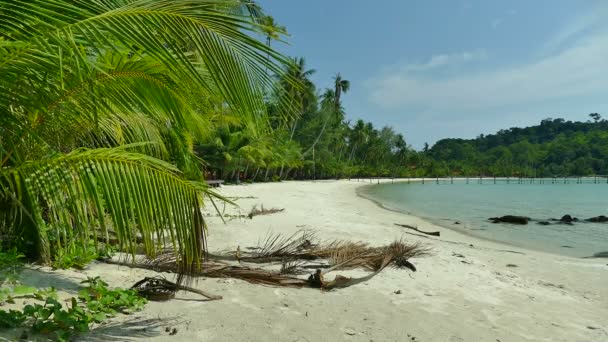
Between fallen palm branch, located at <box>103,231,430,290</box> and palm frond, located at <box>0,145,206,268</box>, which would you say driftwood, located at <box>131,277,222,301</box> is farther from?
palm frond, located at <box>0,145,206,268</box>

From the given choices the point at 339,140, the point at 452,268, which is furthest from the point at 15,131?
the point at 339,140

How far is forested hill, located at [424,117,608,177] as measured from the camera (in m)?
117

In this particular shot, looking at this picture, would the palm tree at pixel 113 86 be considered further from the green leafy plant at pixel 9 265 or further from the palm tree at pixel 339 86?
the palm tree at pixel 339 86

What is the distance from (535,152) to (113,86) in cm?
14378

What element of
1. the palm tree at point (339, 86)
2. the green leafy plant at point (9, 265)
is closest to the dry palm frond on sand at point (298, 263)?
the green leafy plant at point (9, 265)

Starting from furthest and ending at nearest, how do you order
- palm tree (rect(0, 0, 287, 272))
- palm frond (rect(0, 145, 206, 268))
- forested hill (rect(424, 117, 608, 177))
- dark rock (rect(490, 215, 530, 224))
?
forested hill (rect(424, 117, 608, 177))
dark rock (rect(490, 215, 530, 224))
palm frond (rect(0, 145, 206, 268))
palm tree (rect(0, 0, 287, 272))

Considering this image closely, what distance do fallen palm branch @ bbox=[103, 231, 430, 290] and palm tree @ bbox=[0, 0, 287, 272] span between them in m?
1.75

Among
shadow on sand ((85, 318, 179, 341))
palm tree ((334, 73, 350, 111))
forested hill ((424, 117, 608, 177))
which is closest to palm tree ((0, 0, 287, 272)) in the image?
shadow on sand ((85, 318, 179, 341))

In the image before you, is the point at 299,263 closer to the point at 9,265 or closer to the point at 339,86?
the point at 9,265

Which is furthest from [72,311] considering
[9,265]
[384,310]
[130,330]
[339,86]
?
[339,86]

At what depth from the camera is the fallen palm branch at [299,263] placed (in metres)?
4.45

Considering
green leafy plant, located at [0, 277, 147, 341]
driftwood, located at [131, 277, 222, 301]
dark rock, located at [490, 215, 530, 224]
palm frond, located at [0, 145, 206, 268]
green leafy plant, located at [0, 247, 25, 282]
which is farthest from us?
dark rock, located at [490, 215, 530, 224]

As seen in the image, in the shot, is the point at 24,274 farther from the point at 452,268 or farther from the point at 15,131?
the point at 452,268

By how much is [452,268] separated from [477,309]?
205 centimetres
